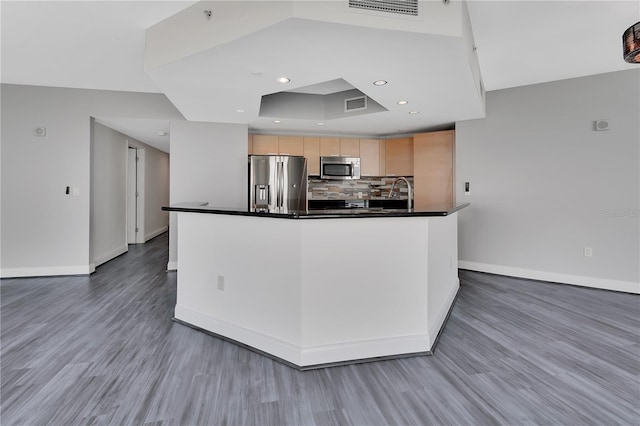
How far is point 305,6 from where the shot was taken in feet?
6.21

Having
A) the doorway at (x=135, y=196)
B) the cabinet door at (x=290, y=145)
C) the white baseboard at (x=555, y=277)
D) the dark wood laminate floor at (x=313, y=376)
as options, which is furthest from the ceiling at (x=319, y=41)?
the doorway at (x=135, y=196)

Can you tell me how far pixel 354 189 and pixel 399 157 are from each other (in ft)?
3.35

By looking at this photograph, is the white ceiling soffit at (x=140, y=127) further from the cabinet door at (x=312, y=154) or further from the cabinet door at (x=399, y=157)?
the cabinet door at (x=399, y=157)

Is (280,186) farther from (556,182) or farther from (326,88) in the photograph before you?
(556,182)

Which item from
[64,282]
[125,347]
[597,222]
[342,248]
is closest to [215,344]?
[125,347]

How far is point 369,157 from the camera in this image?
576 cm

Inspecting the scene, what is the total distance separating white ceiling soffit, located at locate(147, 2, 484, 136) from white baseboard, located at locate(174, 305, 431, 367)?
2.02 meters

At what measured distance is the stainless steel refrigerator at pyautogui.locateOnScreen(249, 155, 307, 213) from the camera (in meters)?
5.04

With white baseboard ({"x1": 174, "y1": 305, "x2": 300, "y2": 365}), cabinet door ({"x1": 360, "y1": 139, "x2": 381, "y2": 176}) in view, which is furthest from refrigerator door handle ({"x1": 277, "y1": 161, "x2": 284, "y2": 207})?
white baseboard ({"x1": 174, "y1": 305, "x2": 300, "y2": 365})

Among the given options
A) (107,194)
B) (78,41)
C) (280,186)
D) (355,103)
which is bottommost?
(107,194)

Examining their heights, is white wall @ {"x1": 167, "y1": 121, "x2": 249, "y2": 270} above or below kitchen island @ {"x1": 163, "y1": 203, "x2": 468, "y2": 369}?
above

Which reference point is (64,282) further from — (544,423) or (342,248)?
(544,423)

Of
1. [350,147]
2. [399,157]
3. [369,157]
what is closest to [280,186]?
[350,147]

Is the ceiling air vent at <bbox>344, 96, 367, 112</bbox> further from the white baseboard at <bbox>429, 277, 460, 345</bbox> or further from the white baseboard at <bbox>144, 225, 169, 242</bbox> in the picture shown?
the white baseboard at <bbox>144, 225, 169, 242</bbox>
